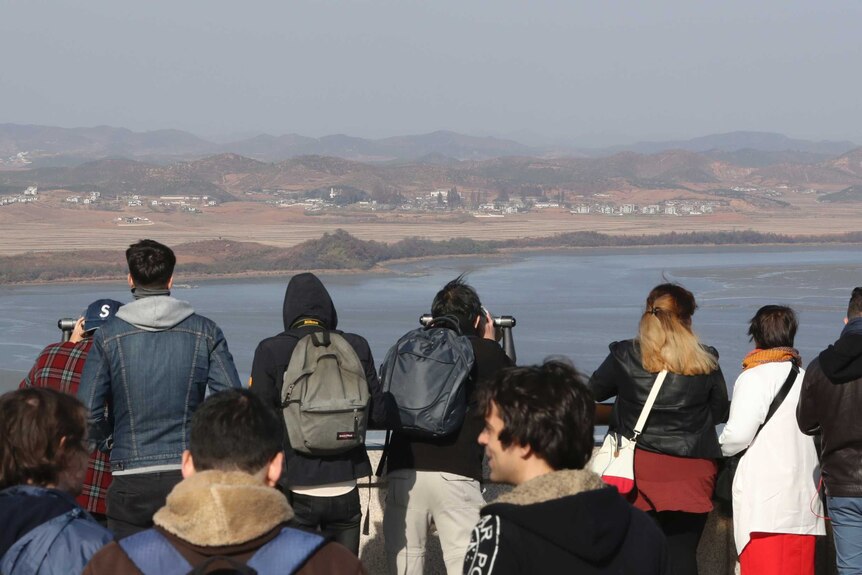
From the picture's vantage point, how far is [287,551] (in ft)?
6.33

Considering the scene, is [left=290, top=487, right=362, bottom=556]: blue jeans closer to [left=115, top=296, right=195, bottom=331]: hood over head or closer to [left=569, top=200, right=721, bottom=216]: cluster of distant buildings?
[left=115, top=296, right=195, bottom=331]: hood over head

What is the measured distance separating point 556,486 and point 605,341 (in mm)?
28973

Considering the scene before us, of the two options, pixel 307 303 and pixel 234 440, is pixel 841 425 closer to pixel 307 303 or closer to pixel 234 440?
pixel 307 303

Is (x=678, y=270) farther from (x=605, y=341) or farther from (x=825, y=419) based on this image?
(x=825, y=419)

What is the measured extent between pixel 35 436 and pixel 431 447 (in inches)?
63.1

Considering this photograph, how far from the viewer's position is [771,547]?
12.3ft

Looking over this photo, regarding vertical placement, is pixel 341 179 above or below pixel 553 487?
above

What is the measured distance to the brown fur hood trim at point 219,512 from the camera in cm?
189

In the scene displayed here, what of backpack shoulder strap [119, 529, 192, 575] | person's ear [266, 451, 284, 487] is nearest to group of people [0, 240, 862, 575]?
person's ear [266, 451, 284, 487]

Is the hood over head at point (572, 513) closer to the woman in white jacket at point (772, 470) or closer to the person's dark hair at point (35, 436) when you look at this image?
the person's dark hair at point (35, 436)

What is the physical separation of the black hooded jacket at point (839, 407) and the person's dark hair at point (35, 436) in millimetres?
2254

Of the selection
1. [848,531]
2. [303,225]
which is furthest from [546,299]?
[303,225]

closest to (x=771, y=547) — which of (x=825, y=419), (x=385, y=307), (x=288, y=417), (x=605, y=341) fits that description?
(x=825, y=419)

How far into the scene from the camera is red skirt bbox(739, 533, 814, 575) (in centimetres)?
373
